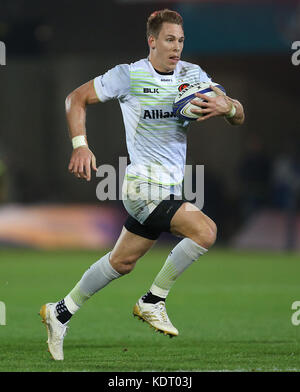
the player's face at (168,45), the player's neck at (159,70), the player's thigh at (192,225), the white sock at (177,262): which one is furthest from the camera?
the player's neck at (159,70)

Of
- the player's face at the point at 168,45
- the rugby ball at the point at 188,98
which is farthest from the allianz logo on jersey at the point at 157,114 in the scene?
the player's face at the point at 168,45

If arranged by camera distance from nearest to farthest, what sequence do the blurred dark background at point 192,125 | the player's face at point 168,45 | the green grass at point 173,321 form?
the green grass at point 173,321 < the player's face at point 168,45 < the blurred dark background at point 192,125

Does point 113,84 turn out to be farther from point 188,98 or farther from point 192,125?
point 192,125

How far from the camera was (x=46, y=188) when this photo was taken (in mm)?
21328

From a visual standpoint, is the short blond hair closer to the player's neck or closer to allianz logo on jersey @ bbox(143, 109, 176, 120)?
the player's neck

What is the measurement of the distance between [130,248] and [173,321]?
7.65 ft

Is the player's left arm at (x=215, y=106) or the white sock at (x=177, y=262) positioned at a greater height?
the player's left arm at (x=215, y=106)

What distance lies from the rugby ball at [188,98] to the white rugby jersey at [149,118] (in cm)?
16

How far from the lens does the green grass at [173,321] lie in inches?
265

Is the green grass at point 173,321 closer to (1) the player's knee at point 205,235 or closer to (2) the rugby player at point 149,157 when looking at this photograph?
(2) the rugby player at point 149,157

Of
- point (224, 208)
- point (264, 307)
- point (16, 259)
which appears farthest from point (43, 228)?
point (264, 307)

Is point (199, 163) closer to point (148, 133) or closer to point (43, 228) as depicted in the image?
point (43, 228)

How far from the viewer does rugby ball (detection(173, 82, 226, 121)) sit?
6.86 meters

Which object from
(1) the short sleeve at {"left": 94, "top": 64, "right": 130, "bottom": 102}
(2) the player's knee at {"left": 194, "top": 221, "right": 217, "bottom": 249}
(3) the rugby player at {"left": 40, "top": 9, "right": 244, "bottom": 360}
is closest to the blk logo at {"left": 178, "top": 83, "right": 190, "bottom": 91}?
(3) the rugby player at {"left": 40, "top": 9, "right": 244, "bottom": 360}
